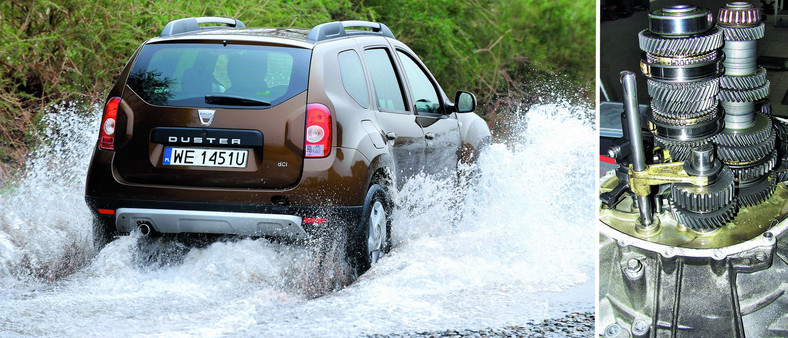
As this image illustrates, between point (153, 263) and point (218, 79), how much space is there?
1010mm

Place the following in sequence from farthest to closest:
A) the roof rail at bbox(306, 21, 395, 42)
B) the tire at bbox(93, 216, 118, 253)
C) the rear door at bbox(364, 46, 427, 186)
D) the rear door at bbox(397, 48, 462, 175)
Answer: the rear door at bbox(397, 48, 462, 175)
the rear door at bbox(364, 46, 427, 186)
the roof rail at bbox(306, 21, 395, 42)
the tire at bbox(93, 216, 118, 253)

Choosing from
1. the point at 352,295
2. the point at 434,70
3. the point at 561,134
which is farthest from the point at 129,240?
the point at 434,70

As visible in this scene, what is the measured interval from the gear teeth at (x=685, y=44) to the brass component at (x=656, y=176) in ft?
1.08

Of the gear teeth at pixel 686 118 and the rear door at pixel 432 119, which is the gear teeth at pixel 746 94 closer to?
the gear teeth at pixel 686 118

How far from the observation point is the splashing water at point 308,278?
4352 millimetres

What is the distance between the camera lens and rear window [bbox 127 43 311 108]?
15.9 ft

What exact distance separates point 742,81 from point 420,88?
370 cm

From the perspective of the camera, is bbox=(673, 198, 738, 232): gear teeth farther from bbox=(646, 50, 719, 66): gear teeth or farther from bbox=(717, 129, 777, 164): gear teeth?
bbox=(646, 50, 719, 66): gear teeth

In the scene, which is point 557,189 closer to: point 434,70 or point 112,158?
point 112,158

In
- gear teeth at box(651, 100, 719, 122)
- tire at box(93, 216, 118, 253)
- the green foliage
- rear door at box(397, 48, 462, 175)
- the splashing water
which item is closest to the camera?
gear teeth at box(651, 100, 719, 122)

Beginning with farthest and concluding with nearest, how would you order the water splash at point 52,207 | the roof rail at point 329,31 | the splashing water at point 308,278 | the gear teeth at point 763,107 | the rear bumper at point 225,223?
the water splash at point 52,207 → the roof rail at point 329,31 → the rear bumper at point 225,223 → the splashing water at point 308,278 → the gear teeth at point 763,107

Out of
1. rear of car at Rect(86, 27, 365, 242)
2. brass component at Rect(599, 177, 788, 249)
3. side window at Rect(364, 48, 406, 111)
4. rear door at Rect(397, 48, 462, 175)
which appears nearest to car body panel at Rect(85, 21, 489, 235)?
rear of car at Rect(86, 27, 365, 242)

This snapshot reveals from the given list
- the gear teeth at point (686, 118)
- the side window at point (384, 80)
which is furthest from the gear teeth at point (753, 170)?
the side window at point (384, 80)

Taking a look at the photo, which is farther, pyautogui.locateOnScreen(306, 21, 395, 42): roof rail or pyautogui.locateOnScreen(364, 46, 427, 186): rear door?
pyautogui.locateOnScreen(364, 46, 427, 186): rear door
